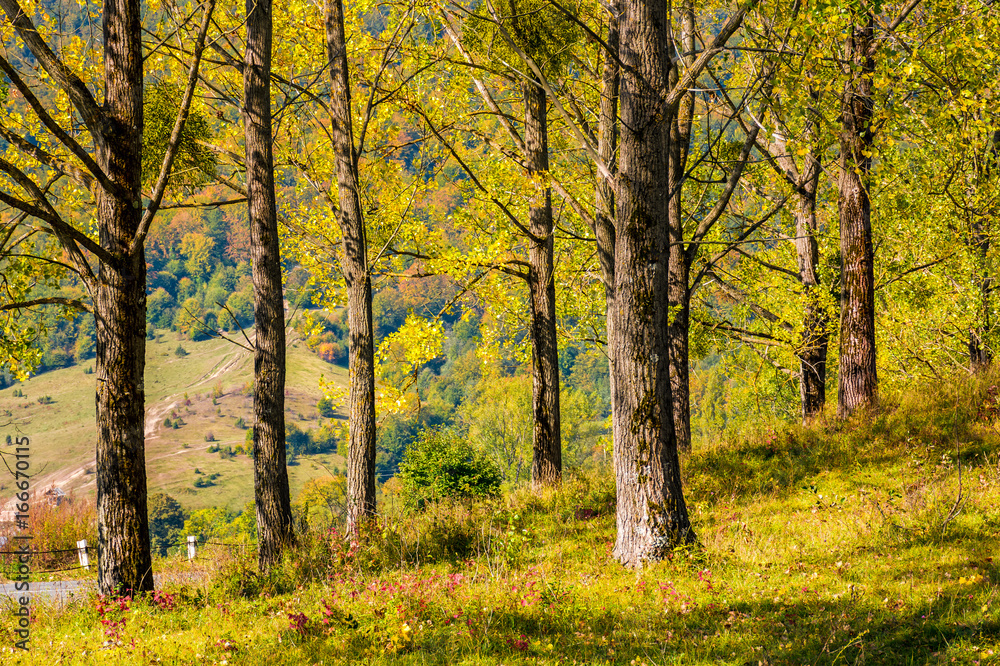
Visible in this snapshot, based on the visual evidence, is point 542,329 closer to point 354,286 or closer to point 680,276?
point 680,276

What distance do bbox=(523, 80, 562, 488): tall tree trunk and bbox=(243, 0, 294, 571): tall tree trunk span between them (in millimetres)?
4453

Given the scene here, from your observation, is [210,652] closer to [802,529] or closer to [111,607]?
[111,607]

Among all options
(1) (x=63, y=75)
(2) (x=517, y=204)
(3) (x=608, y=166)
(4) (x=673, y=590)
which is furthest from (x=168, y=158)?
(2) (x=517, y=204)

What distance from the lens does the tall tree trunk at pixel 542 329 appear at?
11703 mm

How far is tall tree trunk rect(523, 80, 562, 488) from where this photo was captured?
11.7 meters

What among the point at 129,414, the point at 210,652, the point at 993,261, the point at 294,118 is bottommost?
the point at 210,652

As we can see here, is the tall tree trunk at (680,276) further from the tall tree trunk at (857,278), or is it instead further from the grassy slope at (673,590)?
the grassy slope at (673,590)

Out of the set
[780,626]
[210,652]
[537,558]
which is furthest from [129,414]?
[780,626]

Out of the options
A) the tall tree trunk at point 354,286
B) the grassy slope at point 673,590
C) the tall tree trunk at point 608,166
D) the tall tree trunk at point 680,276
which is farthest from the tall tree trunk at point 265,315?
the tall tree trunk at point 680,276

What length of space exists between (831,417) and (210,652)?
31.0 ft

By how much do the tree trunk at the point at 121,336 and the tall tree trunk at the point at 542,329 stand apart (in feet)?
21.6

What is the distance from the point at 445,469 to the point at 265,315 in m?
5.87

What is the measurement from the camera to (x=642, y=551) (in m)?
6.55

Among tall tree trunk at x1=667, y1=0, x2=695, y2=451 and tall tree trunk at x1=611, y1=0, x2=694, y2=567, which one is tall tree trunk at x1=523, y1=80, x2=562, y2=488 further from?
tall tree trunk at x1=611, y1=0, x2=694, y2=567
